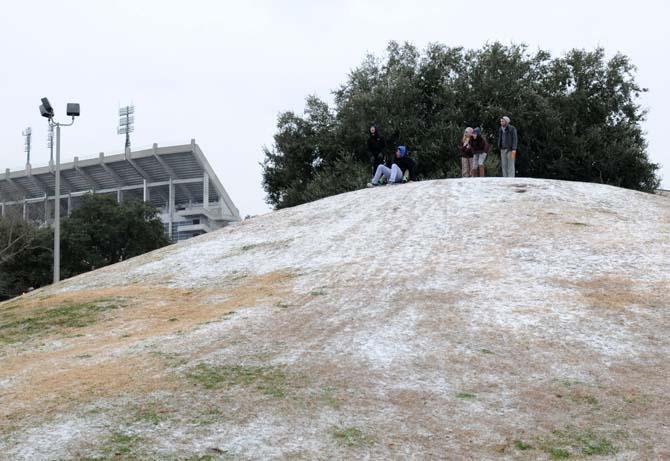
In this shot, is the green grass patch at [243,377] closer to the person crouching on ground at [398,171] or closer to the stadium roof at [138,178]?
the person crouching on ground at [398,171]

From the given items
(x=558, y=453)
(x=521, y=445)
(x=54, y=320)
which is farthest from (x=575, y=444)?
(x=54, y=320)

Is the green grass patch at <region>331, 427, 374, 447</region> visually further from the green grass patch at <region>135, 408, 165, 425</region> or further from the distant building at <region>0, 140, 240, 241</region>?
the distant building at <region>0, 140, 240, 241</region>

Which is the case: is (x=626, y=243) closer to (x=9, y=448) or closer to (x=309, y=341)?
(x=309, y=341)

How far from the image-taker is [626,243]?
19953 mm

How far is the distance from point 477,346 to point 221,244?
1333cm

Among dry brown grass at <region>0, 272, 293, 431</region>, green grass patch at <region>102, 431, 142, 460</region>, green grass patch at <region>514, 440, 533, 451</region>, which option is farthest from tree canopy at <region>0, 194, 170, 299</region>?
green grass patch at <region>514, 440, 533, 451</region>

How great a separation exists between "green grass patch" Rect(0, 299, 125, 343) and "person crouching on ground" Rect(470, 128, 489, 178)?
1423 cm

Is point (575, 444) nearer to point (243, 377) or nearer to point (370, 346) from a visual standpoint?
point (370, 346)

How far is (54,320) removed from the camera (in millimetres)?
17047

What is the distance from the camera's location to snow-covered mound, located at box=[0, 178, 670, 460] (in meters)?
9.30

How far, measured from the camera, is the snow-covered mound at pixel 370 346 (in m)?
9.30

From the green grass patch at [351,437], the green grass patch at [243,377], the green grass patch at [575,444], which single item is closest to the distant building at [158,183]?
the green grass patch at [243,377]

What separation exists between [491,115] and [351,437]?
35.3m

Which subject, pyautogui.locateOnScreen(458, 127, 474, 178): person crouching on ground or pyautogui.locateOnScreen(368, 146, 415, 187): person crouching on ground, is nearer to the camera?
pyautogui.locateOnScreen(458, 127, 474, 178): person crouching on ground
